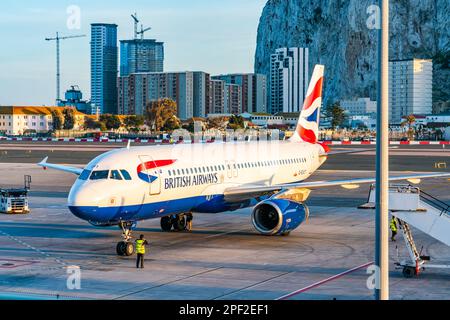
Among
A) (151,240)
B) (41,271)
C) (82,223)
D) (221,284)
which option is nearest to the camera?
(221,284)

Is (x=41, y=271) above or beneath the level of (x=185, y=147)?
beneath

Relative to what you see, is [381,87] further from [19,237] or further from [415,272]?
[19,237]

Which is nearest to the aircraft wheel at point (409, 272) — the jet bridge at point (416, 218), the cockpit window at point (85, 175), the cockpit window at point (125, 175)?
the jet bridge at point (416, 218)

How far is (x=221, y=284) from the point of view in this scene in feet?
83.6

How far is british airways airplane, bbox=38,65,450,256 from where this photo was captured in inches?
1194

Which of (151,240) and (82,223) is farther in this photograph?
(82,223)

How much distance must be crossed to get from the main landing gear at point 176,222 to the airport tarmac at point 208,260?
0.55 meters

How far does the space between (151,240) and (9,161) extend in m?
70.9

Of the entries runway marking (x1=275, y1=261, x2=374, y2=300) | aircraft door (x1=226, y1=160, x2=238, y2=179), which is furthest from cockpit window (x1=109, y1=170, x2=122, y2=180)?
runway marking (x1=275, y1=261, x2=374, y2=300)

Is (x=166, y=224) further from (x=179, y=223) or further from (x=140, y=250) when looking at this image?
(x=140, y=250)

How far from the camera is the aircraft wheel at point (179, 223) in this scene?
37562mm

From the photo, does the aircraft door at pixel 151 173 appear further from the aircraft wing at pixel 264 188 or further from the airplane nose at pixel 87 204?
the aircraft wing at pixel 264 188

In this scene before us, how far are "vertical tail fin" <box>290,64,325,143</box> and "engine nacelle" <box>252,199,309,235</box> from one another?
45.4 ft
